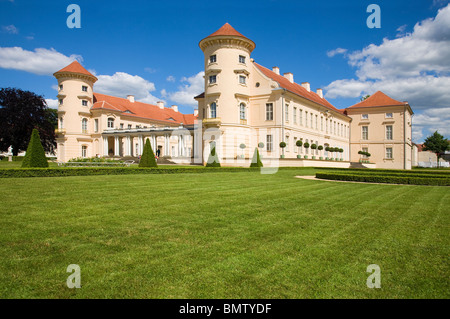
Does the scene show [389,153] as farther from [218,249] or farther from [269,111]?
[218,249]

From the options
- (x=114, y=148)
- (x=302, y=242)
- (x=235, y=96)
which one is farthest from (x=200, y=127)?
(x=302, y=242)

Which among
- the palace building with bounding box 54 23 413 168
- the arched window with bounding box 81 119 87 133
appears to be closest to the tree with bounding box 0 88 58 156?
the palace building with bounding box 54 23 413 168

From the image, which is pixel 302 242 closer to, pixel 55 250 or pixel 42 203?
pixel 55 250

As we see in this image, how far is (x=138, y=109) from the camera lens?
60.7m

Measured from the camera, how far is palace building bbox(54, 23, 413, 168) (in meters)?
36.1

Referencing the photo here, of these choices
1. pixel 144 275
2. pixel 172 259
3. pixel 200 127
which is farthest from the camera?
pixel 200 127

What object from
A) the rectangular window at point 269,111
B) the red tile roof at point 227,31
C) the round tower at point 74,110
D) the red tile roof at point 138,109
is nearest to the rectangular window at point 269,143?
the rectangular window at point 269,111

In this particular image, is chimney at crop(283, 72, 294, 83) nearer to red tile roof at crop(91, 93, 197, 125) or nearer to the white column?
red tile roof at crop(91, 93, 197, 125)

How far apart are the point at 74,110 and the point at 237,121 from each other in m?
31.9

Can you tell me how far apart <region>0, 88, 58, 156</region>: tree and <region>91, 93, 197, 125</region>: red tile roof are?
8653 millimetres

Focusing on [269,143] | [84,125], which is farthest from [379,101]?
[84,125]

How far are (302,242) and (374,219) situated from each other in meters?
2.98

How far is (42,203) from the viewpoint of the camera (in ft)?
26.6
